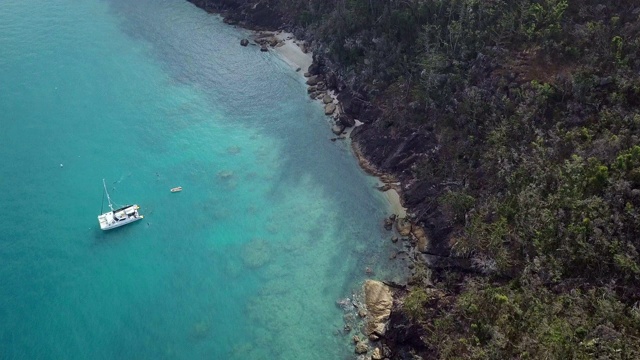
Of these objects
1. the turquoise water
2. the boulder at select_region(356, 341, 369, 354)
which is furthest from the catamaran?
the boulder at select_region(356, 341, 369, 354)

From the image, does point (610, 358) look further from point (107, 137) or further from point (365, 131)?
point (107, 137)

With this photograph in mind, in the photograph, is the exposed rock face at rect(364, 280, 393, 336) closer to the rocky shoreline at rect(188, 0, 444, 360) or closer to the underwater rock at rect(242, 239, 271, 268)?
the rocky shoreline at rect(188, 0, 444, 360)

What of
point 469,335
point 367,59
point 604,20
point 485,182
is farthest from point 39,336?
point 604,20

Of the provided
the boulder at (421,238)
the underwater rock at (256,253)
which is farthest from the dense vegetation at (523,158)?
the underwater rock at (256,253)

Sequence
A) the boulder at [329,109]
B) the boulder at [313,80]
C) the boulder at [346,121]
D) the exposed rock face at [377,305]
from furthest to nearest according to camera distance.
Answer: the boulder at [313,80], the boulder at [329,109], the boulder at [346,121], the exposed rock face at [377,305]

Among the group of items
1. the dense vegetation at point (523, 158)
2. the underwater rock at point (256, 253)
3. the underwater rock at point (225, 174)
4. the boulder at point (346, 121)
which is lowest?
the underwater rock at point (256, 253)

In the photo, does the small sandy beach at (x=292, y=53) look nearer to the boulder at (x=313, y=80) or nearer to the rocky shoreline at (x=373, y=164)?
the rocky shoreline at (x=373, y=164)
